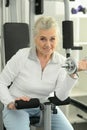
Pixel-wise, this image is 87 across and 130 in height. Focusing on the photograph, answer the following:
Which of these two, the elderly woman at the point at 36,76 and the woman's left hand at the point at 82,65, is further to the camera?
the elderly woman at the point at 36,76

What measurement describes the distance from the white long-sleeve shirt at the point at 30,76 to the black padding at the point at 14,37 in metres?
0.43

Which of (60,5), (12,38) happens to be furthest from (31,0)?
(60,5)

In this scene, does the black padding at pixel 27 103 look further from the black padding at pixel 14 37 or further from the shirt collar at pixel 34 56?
the black padding at pixel 14 37

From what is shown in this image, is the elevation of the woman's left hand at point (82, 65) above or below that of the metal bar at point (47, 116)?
above

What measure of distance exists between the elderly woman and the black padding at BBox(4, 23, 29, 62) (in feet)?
1.34

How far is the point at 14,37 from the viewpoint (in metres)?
2.40

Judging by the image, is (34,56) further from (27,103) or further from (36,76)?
(27,103)

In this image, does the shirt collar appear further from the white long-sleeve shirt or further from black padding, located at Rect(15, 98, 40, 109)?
black padding, located at Rect(15, 98, 40, 109)

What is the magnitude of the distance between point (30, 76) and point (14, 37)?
2.01 feet

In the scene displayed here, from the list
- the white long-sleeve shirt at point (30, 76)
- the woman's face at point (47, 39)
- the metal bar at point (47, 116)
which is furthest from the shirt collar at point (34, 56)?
the metal bar at point (47, 116)

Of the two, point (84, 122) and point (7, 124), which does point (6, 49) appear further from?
point (84, 122)

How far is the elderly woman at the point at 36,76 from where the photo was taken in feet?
5.84

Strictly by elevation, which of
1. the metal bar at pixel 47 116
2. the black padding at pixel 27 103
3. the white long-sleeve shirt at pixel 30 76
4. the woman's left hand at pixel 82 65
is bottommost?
the metal bar at pixel 47 116

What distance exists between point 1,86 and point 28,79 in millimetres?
185
